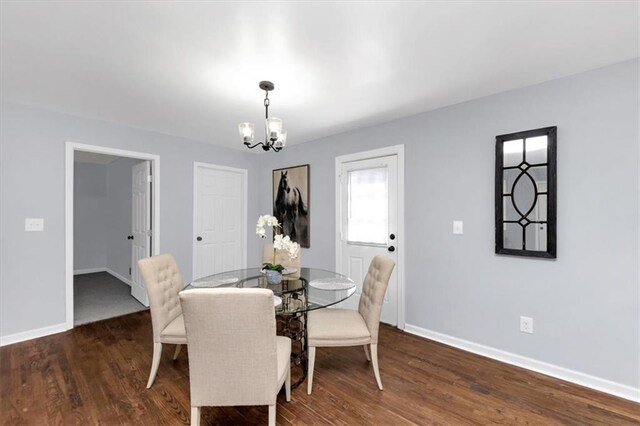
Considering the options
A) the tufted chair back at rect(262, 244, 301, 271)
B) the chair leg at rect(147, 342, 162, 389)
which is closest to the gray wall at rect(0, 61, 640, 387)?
the tufted chair back at rect(262, 244, 301, 271)

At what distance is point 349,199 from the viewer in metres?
3.65

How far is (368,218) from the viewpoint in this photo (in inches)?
135

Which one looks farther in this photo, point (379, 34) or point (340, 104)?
point (340, 104)

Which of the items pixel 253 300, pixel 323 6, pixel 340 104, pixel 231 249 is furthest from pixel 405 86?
pixel 231 249

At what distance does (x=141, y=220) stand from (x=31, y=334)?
1.62 meters

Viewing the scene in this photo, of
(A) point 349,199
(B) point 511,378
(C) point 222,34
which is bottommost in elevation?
(B) point 511,378

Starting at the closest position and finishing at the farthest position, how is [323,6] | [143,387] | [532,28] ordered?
[323,6]
[532,28]
[143,387]

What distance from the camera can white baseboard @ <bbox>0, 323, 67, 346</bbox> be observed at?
269cm

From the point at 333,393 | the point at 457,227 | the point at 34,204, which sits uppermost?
the point at 34,204

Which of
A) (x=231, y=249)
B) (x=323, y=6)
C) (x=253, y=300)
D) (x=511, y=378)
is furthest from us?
(x=231, y=249)

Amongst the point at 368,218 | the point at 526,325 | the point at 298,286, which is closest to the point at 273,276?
the point at 298,286

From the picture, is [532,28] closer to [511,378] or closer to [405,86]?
[405,86]

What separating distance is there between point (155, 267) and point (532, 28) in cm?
290

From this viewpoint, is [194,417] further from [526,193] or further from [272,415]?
[526,193]
